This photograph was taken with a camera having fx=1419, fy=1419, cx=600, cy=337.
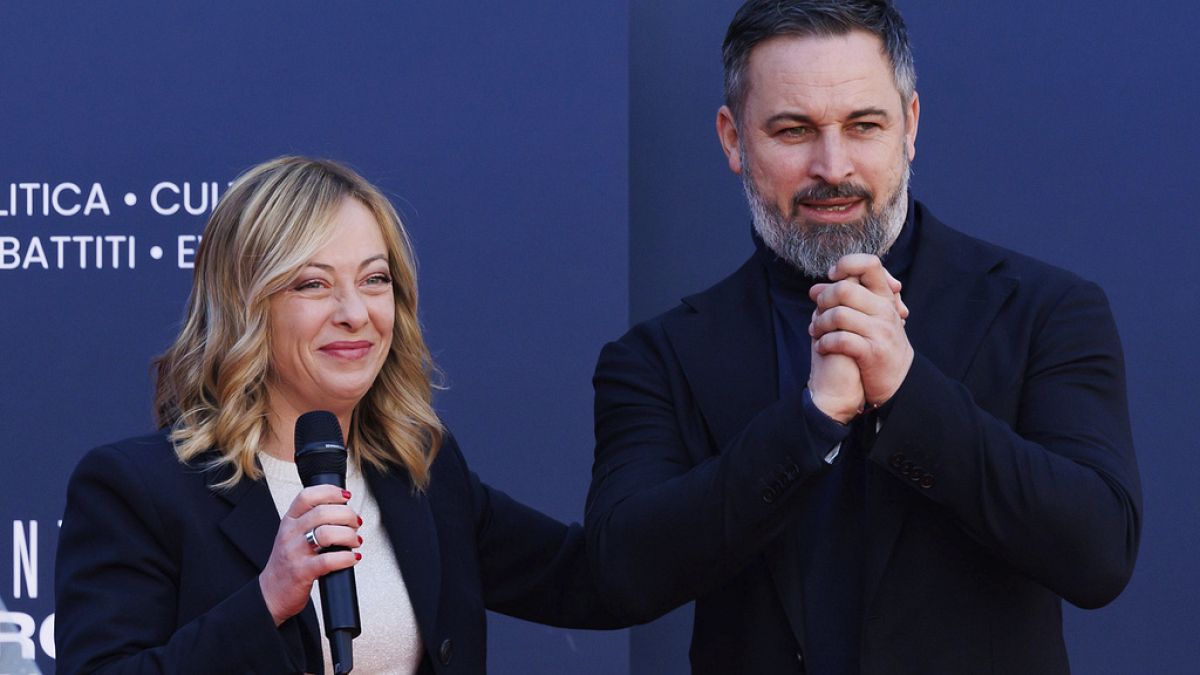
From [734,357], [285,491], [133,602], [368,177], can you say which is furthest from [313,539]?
[368,177]

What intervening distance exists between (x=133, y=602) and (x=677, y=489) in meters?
0.80

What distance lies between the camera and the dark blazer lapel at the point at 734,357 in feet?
6.74

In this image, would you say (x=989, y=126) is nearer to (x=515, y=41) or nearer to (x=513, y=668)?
(x=515, y=41)

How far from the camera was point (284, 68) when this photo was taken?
3186 millimetres

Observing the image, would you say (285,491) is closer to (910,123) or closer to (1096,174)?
(910,123)

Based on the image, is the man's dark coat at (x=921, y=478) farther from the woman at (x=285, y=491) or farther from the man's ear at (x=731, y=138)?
the woman at (x=285, y=491)

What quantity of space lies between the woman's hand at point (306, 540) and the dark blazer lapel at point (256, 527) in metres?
0.23

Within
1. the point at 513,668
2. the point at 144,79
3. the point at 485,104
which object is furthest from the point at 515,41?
the point at 513,668

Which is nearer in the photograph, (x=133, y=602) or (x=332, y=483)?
(x=332, y=483)

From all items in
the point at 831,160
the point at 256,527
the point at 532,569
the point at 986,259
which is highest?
the point at 831,160

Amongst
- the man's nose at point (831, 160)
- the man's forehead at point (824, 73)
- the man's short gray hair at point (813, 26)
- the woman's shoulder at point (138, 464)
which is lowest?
the woman's shoulder at point (138, 464)

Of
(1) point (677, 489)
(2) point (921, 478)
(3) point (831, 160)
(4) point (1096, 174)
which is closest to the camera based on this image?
(2) point (921, 478)

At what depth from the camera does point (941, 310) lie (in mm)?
2037

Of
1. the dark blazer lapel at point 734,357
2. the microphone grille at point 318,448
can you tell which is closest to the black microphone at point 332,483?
the microphone grille at point 318,448
